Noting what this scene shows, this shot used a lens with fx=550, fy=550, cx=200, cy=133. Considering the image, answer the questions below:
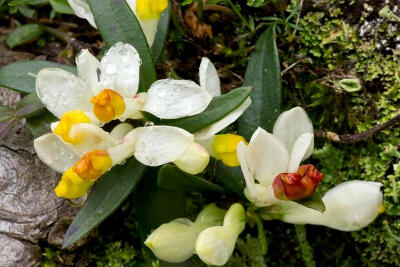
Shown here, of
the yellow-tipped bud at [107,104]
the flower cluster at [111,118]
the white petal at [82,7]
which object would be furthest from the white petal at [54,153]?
the white petal at [82,7]

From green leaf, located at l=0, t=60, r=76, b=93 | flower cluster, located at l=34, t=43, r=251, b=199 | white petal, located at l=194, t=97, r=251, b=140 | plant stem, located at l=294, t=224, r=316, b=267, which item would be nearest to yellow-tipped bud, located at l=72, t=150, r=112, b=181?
flower cluster, located at l=34, t=43, r=251, b=199

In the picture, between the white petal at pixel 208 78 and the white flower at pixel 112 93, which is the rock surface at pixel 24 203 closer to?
the white flower at pixel 112 93

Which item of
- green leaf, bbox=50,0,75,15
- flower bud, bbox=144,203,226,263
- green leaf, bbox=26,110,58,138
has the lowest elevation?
flower bud, bbox=144,203,226,263

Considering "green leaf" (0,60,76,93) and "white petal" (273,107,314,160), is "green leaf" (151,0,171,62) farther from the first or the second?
"white petal" (273,107,314,160)

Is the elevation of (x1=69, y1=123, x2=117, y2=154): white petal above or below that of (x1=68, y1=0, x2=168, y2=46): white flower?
below

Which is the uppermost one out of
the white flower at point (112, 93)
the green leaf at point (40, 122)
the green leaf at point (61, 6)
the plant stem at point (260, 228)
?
the white flower at point (112, 93)

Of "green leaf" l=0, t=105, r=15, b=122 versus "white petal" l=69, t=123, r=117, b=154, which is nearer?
"white petal" l=69, t=123, r=117, b=154
